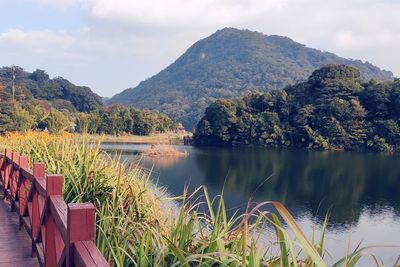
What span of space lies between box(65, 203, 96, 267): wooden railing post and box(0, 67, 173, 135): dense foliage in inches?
1062

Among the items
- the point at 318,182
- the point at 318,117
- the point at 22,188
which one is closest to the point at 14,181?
the point at 22,188

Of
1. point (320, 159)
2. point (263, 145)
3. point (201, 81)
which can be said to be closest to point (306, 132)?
point (263, 145)

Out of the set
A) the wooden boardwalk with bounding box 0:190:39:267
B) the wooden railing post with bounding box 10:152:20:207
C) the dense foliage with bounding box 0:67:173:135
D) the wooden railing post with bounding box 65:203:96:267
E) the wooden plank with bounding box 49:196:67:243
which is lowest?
the wooden boardwalk with bounding box 0:190:39:267

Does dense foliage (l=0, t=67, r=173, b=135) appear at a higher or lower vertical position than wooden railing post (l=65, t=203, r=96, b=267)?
higher

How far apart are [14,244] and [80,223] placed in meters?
2.29

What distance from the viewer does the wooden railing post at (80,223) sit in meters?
1.51

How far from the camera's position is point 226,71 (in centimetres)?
14388

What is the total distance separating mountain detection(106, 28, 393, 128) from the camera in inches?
4587

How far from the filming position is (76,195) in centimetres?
369

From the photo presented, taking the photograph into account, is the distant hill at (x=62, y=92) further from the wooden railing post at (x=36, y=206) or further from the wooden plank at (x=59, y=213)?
the wooden plank at (x=59, y=213)

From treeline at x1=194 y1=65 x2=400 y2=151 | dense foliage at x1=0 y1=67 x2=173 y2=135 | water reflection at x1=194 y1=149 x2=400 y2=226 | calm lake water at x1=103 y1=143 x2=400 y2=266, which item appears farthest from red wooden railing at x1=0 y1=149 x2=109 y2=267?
treeline at x1=194 y1=65 x2=400 y2=151

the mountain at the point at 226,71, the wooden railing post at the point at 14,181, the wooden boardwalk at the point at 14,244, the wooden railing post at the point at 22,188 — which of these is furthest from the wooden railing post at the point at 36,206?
the mountain at the point at 226,71

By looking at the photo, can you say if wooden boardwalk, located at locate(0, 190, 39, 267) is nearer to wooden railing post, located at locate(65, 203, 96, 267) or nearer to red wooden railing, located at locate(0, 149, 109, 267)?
red wooden railing, located at locate(0, 149, 109, 267)

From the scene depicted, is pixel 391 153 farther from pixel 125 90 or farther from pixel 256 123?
pixel 125 90
